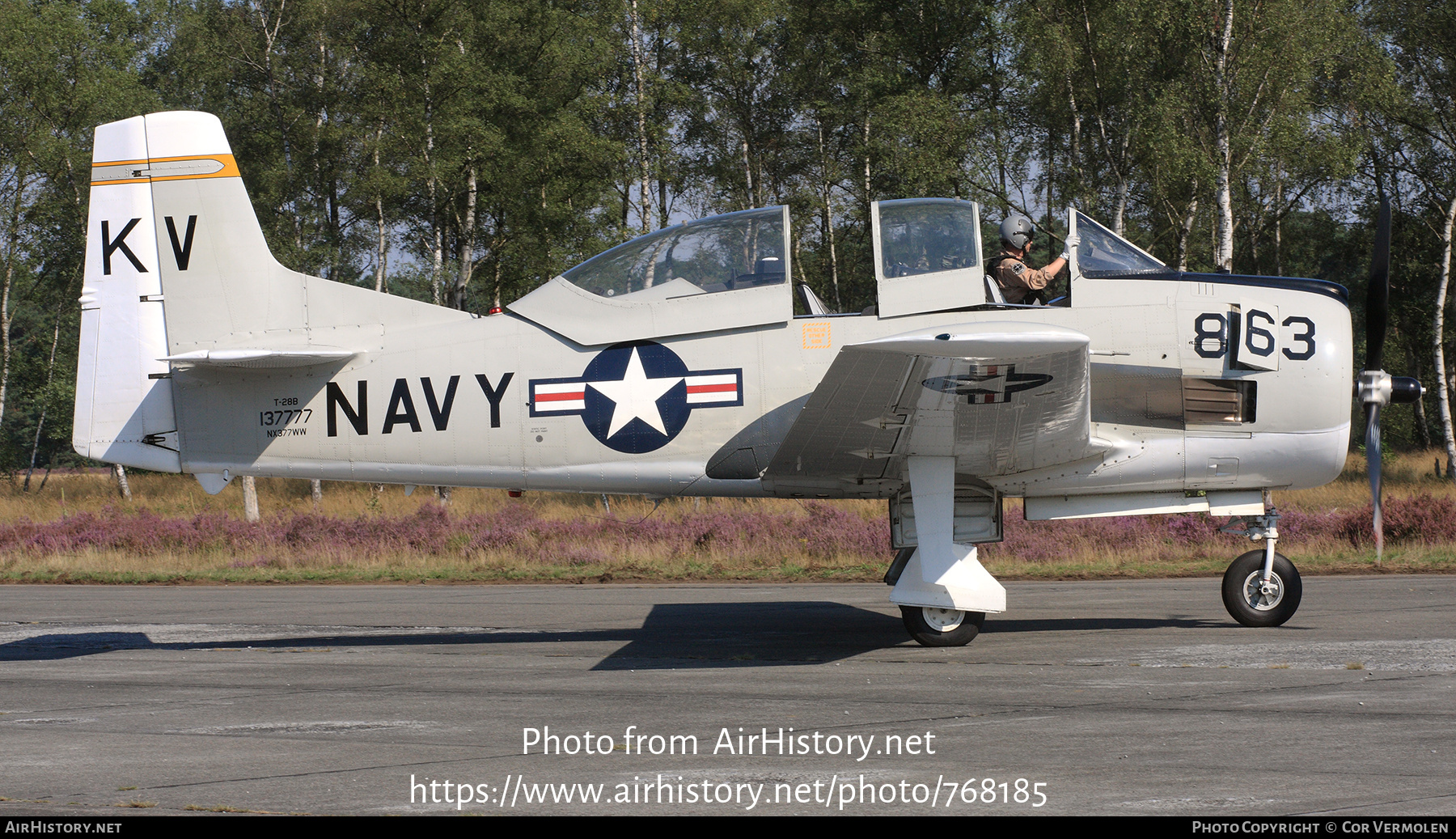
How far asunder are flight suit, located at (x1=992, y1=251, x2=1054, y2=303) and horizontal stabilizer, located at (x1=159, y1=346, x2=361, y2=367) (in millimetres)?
5243

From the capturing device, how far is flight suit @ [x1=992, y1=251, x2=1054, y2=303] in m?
8.55

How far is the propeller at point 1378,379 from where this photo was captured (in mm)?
8406

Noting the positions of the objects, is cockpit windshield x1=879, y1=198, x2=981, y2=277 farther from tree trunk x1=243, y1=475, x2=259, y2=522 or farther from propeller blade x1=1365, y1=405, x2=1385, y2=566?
tree trunk x1=243, y1=475, x2=259, y2=522

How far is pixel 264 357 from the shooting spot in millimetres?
8680

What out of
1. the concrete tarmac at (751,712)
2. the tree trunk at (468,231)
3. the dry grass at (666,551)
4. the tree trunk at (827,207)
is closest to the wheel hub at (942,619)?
the concrete tarmac at (751,712)

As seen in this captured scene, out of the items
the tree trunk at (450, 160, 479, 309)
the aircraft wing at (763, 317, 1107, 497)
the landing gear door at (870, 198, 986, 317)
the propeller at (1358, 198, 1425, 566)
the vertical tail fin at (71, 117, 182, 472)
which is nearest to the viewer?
the aircraft wing at (763, 317, 1107, 497)

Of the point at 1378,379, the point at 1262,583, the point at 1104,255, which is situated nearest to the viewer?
the point at 1378,379

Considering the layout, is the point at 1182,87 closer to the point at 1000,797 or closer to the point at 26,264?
the point at 1000,797

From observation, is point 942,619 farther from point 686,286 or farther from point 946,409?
point 686,286

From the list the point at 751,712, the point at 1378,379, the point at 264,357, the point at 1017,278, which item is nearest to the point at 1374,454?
the point at 1378,379

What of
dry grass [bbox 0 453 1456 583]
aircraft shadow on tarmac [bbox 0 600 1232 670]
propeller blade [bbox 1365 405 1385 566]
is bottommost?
dry grass [bbox 0 453 1456 583]

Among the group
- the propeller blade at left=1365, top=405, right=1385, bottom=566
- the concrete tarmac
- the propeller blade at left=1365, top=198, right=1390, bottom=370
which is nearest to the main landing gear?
the concrete tarmac

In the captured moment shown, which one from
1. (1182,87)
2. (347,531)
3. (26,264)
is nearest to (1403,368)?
(1182,87)

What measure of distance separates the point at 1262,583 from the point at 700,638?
183 inches
